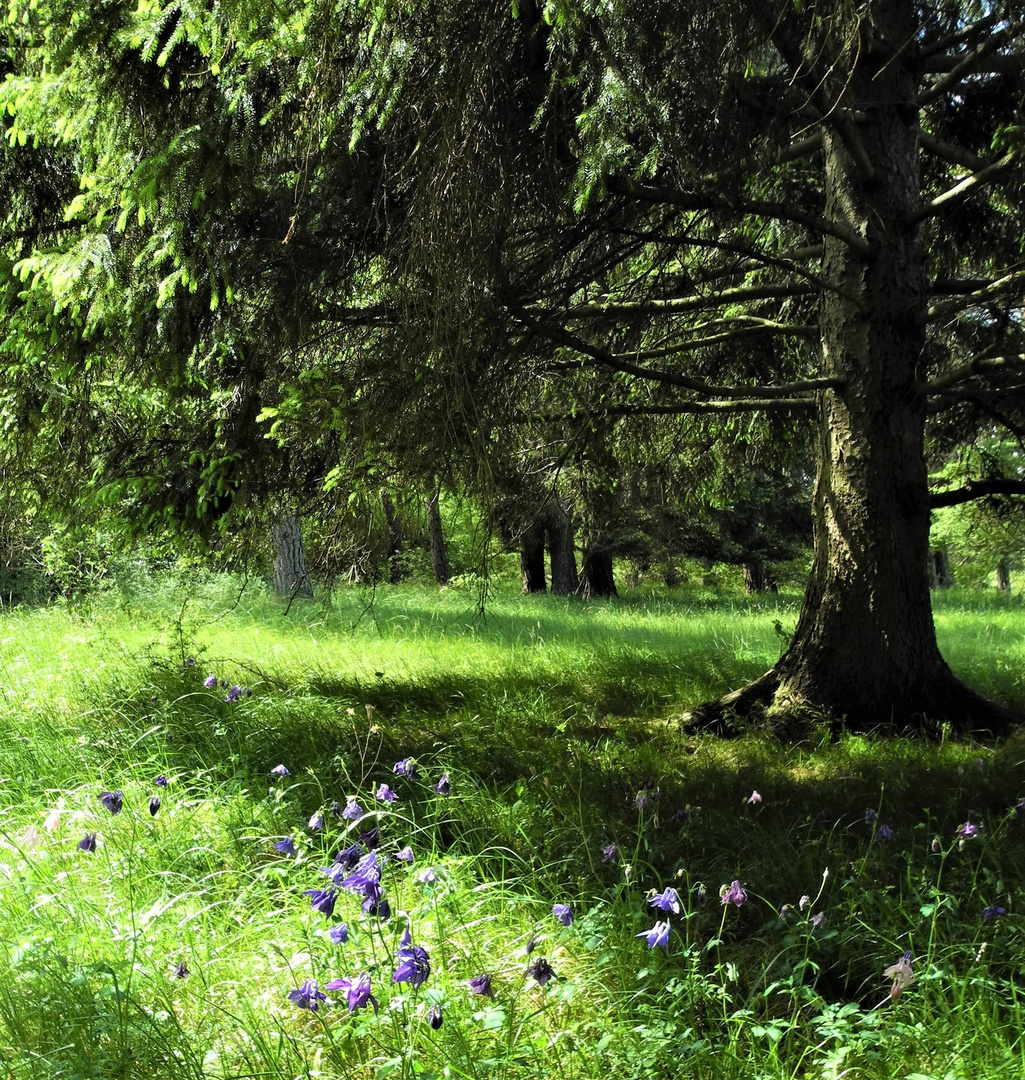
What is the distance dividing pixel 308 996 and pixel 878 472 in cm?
432

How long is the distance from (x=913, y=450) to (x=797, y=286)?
1246mm

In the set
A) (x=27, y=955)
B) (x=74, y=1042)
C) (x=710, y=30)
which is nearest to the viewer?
(x=74, y=1042)

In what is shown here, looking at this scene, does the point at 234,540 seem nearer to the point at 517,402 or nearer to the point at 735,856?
the point at 517,402

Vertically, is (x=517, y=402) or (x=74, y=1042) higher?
(x=517, y=402)

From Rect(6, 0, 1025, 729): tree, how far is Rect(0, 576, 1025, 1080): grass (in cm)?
122

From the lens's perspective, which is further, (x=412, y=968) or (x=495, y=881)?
(x=495, y=881)

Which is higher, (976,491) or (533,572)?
(976,491)

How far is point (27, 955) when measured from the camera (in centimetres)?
237

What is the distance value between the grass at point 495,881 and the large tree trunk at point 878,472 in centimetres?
44

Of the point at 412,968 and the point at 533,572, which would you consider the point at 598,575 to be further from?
the point at 412,968

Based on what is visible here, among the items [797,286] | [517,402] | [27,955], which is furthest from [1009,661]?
[27,955]

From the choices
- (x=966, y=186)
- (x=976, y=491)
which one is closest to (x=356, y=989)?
(x=966, y=186)

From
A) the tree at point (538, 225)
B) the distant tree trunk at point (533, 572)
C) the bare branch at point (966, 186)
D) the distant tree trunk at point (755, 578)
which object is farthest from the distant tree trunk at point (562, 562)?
the bare branch at point (966, 186)

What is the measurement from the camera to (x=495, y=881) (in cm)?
264
